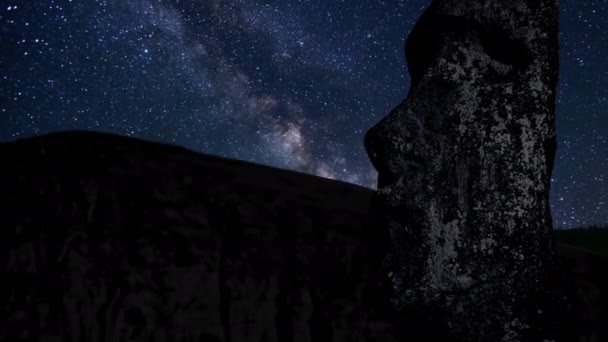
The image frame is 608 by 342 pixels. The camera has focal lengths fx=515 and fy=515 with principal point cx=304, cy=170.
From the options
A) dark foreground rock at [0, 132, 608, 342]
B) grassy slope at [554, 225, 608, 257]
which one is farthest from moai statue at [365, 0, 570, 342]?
grassy slope at [554, 225, 608, 257]

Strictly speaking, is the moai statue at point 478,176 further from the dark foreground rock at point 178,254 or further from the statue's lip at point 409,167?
the dark foreground rock at point 178,254

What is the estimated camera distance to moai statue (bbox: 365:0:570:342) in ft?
5.43

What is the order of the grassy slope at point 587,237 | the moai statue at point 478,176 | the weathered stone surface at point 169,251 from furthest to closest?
the grassy slope at point 587,237 < the moai statue at point 478,176 < the weathered stone surface at point 169,251

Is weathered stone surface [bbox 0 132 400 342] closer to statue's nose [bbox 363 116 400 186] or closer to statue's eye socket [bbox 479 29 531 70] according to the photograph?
statue's nose [bbox 363 116 400 186]

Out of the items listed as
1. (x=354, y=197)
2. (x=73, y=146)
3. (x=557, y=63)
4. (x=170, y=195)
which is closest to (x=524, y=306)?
(x=354, y=197)

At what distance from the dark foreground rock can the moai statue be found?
14cm

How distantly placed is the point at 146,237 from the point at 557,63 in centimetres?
151

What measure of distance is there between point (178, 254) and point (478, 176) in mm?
1017

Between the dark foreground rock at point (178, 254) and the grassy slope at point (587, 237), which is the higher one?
the grassy slope at point (587, 237)

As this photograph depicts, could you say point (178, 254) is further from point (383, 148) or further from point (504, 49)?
point (504, 49)

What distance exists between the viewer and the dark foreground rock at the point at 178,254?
153 cm

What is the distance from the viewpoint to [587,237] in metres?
4.99

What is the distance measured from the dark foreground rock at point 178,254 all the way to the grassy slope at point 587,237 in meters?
3.23

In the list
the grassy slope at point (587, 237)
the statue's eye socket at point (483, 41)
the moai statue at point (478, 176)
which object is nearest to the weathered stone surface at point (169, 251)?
the moai statue at point (478, 176)
